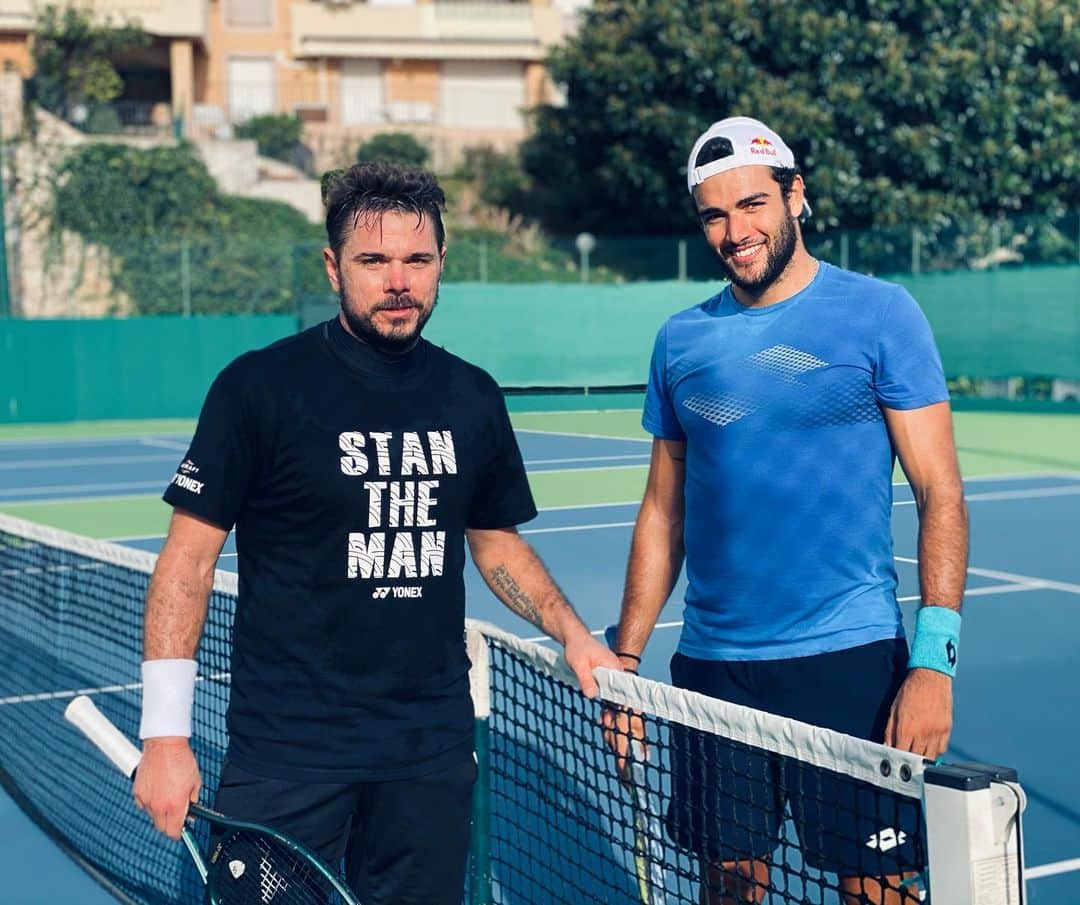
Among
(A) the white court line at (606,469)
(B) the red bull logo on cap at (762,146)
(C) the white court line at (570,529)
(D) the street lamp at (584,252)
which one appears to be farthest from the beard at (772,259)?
(D) the street lamp at (584,252)

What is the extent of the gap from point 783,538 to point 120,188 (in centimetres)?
3061

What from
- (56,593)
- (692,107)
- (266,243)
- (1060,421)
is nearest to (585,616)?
(56,593)

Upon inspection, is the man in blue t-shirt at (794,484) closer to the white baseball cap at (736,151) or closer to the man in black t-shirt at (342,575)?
the white baseball cap at (736,151)

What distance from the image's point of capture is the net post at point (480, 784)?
3.72m

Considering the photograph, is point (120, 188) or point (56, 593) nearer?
point (56, 593)

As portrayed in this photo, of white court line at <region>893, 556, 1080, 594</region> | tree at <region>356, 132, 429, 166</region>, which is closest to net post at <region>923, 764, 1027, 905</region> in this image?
white court line at <region>893, 556, 1080, 594</region>

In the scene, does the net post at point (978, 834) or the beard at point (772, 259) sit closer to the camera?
the net post at point (978, 834)

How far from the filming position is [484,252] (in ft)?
89.9

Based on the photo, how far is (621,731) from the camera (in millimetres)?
3264

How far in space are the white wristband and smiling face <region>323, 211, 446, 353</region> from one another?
0.73m

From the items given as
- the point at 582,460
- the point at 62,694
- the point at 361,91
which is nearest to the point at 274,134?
the point at 361,91

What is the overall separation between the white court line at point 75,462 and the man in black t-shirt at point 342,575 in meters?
15.9

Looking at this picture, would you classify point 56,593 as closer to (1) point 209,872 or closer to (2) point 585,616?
(2) point 585,616

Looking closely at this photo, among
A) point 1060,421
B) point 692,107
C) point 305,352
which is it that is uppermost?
point 692,107
